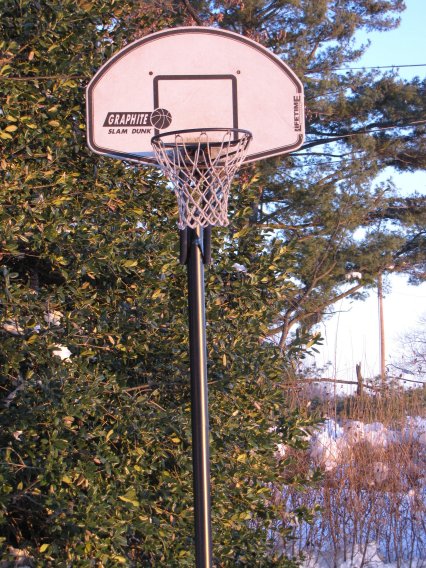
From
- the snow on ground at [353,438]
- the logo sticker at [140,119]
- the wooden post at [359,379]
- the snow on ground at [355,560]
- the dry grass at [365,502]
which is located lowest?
the snow on ground at [355,560]

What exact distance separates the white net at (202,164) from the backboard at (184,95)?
0.56 feet

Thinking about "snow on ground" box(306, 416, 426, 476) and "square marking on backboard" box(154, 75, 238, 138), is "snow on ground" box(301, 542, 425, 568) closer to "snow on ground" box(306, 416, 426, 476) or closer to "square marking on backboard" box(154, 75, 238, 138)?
"snow on ground" box(306, 416, 426, 476)

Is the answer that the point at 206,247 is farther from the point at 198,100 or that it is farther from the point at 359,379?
the point at 359,379

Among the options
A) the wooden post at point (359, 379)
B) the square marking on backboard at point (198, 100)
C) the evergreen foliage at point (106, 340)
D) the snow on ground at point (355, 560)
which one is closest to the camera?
the evergreen foliage at point (106, 340)

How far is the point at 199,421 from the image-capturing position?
3.79 metres

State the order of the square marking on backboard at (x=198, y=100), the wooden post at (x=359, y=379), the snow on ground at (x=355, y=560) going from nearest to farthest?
the square marking on backboard at (x=198, y=100), the snow on ground at (x=355, y=560), the wooden post at (x=359, y=379)

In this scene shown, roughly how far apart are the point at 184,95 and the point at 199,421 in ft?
5.46

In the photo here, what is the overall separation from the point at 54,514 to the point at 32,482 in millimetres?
211

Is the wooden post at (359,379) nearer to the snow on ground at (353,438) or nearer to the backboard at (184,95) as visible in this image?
the snow on ground at (353,438)

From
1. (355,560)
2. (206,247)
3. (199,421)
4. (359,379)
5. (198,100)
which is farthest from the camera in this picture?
(359,379)

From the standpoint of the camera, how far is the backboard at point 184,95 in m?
4.23

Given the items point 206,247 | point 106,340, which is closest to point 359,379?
point 106,340

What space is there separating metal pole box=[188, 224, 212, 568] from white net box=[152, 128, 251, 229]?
8.9 inches

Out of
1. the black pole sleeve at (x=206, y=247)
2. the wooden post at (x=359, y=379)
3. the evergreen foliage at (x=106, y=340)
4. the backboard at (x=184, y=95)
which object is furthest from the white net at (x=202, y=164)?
the wooden post at (x=359, y=379)
